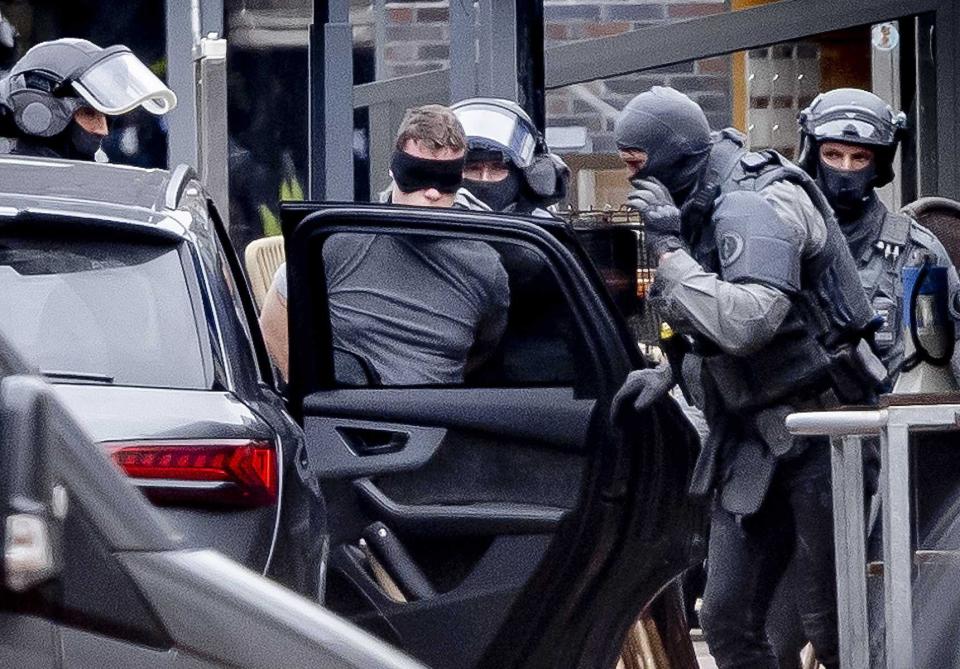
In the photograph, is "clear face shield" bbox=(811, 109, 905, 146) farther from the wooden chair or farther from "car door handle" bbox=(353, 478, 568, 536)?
the wooden chair

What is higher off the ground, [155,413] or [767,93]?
[767,93]

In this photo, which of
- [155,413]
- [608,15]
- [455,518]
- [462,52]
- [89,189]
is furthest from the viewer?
[608,15]

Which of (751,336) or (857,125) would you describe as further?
(857,125)

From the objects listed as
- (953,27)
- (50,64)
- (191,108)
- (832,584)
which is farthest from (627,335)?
(191,108)

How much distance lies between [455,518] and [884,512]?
128 centimetres

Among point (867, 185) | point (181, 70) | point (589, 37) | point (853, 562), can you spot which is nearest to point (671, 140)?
point (867, 185)

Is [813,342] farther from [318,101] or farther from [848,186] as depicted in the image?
[318,101]

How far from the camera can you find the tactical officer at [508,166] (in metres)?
7.48

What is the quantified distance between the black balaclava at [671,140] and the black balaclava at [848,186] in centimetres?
71

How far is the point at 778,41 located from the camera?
10703 mm

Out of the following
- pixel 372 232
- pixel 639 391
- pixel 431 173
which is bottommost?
pixel 639 391

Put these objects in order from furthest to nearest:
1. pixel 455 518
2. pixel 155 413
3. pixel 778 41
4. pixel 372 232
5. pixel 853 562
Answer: pixel 778 41
pixel 455 518
pixel 372 232
pixel 853 562
pixel 155 413

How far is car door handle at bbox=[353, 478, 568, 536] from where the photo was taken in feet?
18.2

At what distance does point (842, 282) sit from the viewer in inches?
232
